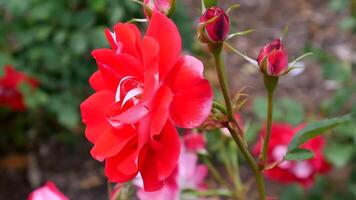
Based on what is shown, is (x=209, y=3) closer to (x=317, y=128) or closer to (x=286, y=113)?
(x=317, y=128)

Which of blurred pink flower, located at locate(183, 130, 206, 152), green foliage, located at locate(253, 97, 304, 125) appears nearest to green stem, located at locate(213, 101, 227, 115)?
blurred pink flower, located at locate(183, 130, 206, 152)

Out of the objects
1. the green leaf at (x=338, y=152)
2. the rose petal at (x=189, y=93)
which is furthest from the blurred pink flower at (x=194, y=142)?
the green leaf at (x=338, y=152)

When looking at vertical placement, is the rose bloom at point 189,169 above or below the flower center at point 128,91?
below

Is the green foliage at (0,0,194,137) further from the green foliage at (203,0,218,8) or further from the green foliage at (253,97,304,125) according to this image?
the green foliage at (203,0,218,8)

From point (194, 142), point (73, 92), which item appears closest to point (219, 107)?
point (194, 142)

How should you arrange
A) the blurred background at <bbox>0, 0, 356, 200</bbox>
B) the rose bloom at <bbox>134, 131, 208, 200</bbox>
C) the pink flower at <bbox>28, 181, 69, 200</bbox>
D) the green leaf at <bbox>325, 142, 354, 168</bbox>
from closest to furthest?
1. the pink flower at <bbox>28, 181, 69, 200</bbox>
2. the rose bloom at <bbox>134, 131, 208, 200</bbox>
3. the green leaf at <bbox>325, 142, 354, 168</bbox>
4. the blurred background at <bbox>0, 0, 356, 200</bbox>

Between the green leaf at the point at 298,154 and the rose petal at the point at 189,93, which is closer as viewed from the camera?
the rose petal at the point at 189,93

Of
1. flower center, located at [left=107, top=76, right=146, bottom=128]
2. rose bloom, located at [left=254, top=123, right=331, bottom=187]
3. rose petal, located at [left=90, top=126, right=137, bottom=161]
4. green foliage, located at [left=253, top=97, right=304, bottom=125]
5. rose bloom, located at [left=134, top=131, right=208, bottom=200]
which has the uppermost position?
flower center, located at [left=107, top=76, right=146, bottom=128]

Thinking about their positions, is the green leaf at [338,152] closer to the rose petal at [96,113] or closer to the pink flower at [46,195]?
the pink flower at [46,195]
